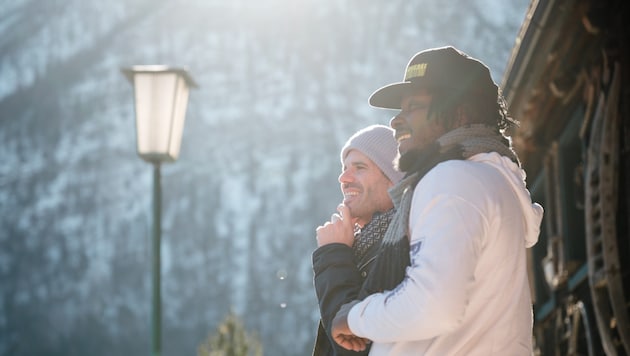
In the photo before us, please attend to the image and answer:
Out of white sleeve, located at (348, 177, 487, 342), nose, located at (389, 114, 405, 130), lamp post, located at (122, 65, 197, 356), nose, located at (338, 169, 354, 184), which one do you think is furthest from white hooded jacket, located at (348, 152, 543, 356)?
lamp post, located at (122, 65, 197, 356)

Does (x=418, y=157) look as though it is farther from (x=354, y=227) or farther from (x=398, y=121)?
(x=354, y=227)

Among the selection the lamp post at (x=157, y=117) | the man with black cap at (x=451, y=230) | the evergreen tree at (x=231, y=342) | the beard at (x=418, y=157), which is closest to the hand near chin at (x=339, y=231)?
the man with black cap at (x=451, y=230)

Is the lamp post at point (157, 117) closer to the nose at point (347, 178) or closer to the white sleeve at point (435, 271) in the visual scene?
the nose at point (347, 178)

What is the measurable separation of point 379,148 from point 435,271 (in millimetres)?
736

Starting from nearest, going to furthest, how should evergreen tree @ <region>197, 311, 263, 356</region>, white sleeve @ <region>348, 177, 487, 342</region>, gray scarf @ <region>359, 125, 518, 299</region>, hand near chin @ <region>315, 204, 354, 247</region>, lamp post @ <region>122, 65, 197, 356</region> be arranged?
→ white sleeve @ <region>348, 177, 487, 342</region> < gray scarf @ <region>359, 125, 518, 299</region> < hand near chin @ <region>315, 204, 354, 247</region> < lamp post @ <region>122, 65, 197, 356</region> < evergreen tree @ <region>197, 311, 263, 356</region>

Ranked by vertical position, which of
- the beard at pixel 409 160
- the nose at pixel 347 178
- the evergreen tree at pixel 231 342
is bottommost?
the evergreen tree at pixel 231 342

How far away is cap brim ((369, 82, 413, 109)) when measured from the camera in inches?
112

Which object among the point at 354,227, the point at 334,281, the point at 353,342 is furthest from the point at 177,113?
the point at 353,342

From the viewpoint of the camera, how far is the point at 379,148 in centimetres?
320

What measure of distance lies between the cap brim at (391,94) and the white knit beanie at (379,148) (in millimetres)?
235

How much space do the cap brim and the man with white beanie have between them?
0.26m

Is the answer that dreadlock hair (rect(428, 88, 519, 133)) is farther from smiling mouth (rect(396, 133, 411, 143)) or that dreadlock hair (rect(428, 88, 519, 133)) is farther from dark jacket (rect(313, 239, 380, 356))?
dark jacket (rect(313, 239, 380, 356))

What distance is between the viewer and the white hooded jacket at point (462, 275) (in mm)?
2541

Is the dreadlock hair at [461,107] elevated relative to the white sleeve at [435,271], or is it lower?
elevated
